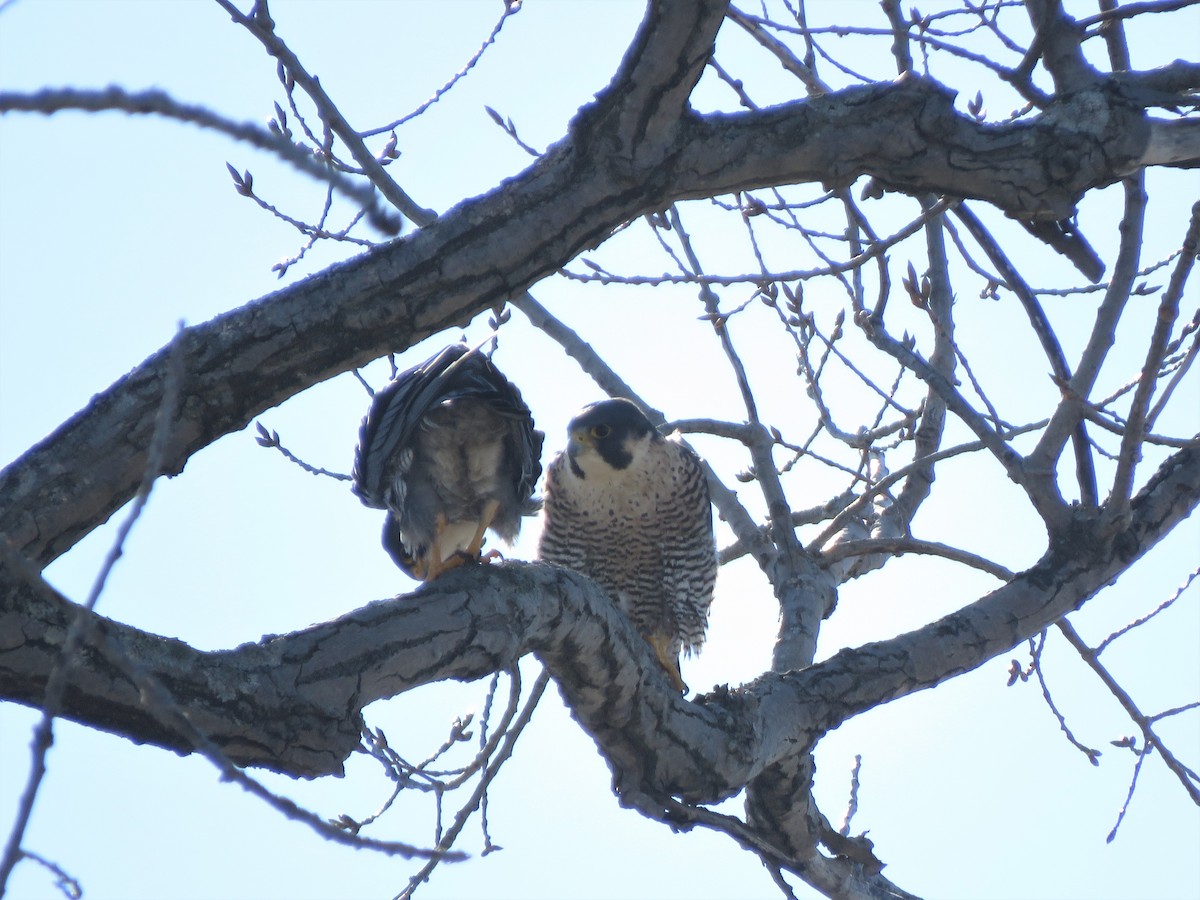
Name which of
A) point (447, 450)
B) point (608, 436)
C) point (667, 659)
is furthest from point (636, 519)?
point (447, 450)

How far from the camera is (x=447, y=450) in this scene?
3893mm

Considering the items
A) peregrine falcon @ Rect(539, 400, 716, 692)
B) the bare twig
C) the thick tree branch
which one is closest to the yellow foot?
peregrine falcon @ Rect(539, 400, 716, 692)

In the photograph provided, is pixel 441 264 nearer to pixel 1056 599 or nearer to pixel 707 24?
pixel 707 24

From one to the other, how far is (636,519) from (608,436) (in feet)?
1.25

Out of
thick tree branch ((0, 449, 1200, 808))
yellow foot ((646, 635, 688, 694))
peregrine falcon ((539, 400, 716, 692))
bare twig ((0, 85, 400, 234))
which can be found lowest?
bare twig ((0, 85, 400, 234))

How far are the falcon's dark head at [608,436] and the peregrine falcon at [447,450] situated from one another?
0.82 meters

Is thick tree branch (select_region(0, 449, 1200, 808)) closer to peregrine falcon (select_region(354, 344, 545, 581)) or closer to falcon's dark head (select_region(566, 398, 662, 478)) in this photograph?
peregrine falcon (select_region(354, 344, 545, 581))

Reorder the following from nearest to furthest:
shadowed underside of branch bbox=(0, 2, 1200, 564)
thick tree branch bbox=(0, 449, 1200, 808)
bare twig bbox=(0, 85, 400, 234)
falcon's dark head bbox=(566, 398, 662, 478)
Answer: bare twig bbox=(0, 85, 400, 234), thick tree branch bbox=(0, 449, 1200, 808), shadowed underside of branch bbox=(0, 2, 1200, 564), falcon's dark head bbox=(566, 398, 662, 478)

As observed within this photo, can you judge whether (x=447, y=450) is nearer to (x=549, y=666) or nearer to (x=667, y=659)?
(x=549, y=666)

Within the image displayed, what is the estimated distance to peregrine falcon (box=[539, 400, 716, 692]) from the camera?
4961 millimetres

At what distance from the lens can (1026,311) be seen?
3270 mm

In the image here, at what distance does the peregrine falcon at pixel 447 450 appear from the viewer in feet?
12.4

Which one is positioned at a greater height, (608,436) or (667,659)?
(608,436)

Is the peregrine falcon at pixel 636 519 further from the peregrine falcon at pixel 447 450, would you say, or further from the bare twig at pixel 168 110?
the bare twig at pixel 168 110
